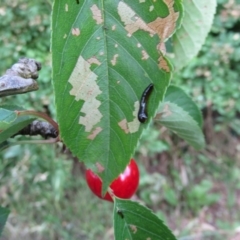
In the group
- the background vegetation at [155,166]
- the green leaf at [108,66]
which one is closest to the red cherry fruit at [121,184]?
the green leaf at [108,66]

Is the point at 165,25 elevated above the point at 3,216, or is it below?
above

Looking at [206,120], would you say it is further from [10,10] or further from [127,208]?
[127,208]

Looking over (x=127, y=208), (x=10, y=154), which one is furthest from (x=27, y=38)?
(x=127, y=208)

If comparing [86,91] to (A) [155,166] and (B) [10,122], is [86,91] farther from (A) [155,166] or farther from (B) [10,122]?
(A) [155,166]

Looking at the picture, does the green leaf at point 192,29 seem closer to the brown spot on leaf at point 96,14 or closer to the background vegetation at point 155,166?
the brown spot on leaf at point 96,14

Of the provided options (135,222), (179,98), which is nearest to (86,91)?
(135,222)
